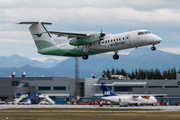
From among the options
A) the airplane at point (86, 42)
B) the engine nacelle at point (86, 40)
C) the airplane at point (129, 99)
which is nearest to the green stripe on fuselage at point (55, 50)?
the airplane at point (86, 42)

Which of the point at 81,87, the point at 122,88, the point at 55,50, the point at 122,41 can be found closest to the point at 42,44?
the point at 55,50

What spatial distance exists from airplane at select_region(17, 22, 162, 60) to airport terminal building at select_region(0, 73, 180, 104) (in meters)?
58.5

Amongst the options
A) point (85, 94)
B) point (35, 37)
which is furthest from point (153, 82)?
point (35, 37)

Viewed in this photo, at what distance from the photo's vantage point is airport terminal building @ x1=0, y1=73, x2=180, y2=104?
125 m

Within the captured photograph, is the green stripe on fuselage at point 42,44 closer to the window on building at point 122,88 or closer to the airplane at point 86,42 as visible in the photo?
the airplane at point 86,42

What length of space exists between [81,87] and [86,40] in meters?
86.1

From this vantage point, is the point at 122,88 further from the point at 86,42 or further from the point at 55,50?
the point at 86,42

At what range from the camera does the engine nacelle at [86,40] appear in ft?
189

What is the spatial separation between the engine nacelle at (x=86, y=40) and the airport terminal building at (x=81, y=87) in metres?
63.7

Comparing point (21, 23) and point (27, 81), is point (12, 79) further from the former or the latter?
point (21, 23)

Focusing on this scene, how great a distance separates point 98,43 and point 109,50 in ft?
9.18

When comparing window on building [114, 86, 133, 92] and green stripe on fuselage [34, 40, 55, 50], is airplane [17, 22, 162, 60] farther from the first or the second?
window on building [114, 86, 133, 92]

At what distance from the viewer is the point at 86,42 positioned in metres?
58.0

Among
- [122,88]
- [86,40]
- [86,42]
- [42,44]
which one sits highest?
[42,44]
